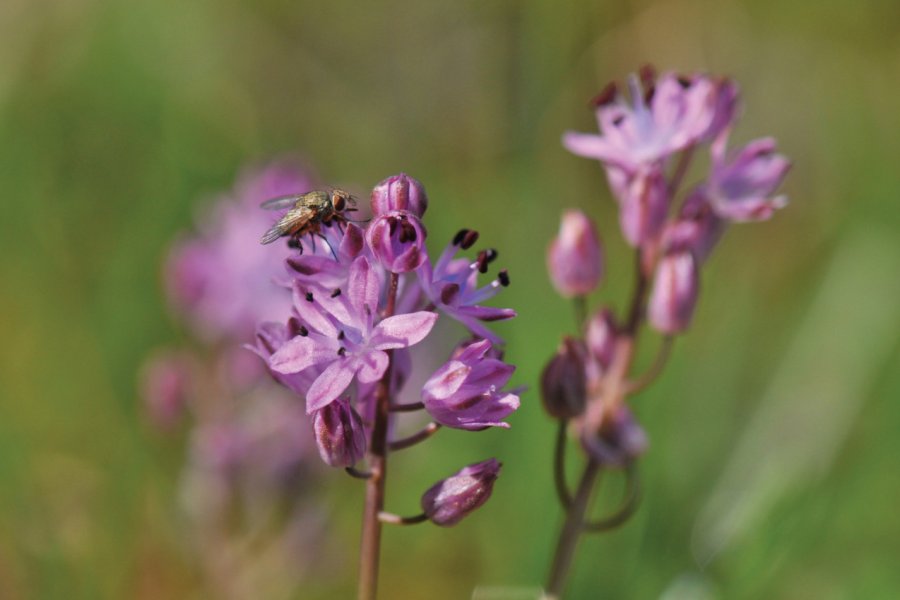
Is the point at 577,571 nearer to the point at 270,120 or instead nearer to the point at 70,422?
the point at 70,422

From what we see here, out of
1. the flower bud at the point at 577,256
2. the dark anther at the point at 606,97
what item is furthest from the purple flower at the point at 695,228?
the dark anther at the point at 606,97

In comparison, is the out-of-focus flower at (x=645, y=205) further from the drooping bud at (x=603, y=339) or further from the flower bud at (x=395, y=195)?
the flower bud at (x=395, y=195)

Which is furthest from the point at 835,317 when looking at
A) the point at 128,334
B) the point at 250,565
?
the point at 128,334

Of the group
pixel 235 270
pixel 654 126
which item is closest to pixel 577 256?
pixel 654 126

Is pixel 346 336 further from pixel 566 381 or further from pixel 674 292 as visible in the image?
pixel 674 292

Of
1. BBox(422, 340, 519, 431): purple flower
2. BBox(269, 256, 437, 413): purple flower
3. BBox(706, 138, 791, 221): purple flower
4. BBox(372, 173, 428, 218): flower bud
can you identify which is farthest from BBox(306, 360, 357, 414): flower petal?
BBox(706, 138, 791, 221): purple flower
